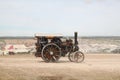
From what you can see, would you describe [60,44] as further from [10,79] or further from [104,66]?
[10,79]

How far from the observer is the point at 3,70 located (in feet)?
88.3

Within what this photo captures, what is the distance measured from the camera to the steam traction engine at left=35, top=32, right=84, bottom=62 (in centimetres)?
3142

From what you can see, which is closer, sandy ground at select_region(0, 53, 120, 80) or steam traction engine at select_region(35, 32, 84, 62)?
Result: sandy ground at select_region(0, 53, 120, 80)

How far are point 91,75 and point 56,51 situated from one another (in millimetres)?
6187

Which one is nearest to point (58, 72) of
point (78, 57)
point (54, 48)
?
point (54, 48)

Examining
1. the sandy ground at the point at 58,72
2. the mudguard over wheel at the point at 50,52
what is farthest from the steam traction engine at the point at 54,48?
the sandy ground at the point at 58,72

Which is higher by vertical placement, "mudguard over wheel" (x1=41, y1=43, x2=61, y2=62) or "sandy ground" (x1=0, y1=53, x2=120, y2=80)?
"mudguard over wheel" (x1=41, y1=43, x2=61, y2=62)

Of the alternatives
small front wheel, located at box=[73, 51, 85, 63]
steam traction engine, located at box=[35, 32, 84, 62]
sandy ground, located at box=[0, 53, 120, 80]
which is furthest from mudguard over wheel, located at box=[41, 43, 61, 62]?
sandy ground, located at box=[0, 53, 120, 80]

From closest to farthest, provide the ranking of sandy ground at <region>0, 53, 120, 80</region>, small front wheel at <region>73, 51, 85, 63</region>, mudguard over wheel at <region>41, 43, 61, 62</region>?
sandy ground at <region>0, 53, 120, 80</region>
mudguard over wheel at <region>41, 43, 61, 62</region>
small front wheel at <region>73, 51, 85, 63</region>

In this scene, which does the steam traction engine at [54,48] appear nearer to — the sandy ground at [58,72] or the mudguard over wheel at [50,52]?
the mudguard over wheel at [50,52]

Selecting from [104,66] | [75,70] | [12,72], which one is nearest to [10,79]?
[12,72]

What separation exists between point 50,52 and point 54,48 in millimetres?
393

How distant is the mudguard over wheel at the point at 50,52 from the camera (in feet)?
103

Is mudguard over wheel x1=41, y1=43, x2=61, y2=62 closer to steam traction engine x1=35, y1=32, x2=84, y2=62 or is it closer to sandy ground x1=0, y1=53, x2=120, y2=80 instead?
steam traction engine x1=35, y1=32, x2=84, y2=62
